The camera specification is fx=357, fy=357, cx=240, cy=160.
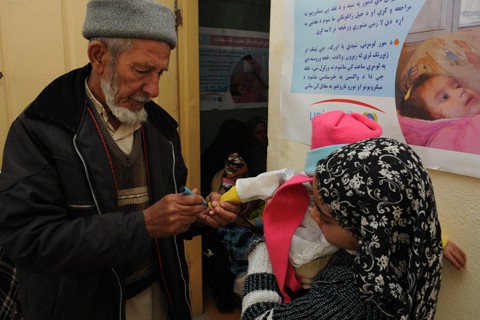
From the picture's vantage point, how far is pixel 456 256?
2.95ft

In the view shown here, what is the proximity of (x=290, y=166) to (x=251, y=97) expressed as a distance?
198 centimetres

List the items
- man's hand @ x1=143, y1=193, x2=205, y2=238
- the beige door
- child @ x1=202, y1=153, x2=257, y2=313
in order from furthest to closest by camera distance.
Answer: child @ x1=202, y1=153, x2=257, y2=313
the beige door
man's hand @ x1=143, y1=193, x2=205, y2=238

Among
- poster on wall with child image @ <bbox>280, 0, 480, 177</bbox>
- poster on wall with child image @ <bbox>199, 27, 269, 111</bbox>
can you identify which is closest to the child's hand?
poster on wall with child image @ <bbox>280, 0, 480, 177</bbox>

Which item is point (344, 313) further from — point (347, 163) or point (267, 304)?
point (347, 163)

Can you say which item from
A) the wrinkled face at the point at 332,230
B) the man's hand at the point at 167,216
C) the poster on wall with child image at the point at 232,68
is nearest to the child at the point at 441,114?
the wrinkled face at the point at 332,230

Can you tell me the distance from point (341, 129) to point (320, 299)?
0.40 m

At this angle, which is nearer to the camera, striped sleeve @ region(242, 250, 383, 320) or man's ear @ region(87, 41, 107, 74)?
striped sleeve @ region(242, 250, 383, 320)

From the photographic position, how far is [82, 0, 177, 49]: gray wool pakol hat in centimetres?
105

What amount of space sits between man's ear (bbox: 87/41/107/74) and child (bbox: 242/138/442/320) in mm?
755

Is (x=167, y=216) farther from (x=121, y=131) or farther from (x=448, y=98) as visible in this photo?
(x=448, y=98)

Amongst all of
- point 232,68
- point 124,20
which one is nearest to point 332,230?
point 124,20

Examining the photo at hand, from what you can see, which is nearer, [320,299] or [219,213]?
[320,299]

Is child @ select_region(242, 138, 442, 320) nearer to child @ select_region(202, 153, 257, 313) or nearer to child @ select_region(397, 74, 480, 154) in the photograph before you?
child @ select_region(397, 74, 480, 154)

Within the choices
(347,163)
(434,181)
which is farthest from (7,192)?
(434,181)
